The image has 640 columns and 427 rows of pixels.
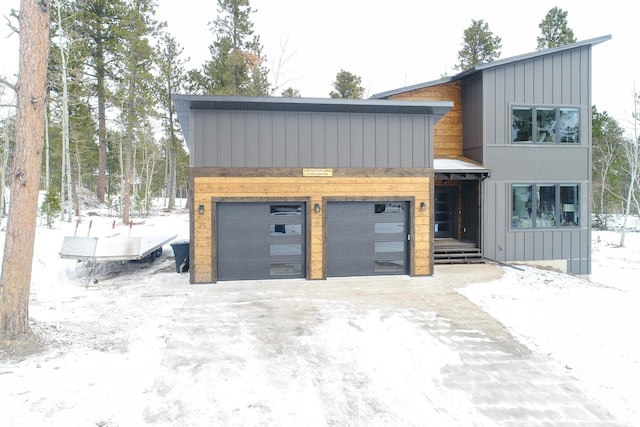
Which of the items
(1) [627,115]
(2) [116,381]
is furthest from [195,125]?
(1) [627,115]

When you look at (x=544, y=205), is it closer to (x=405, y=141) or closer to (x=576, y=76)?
(x=576, y=76)

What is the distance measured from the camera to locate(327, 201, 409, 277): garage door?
9406mm

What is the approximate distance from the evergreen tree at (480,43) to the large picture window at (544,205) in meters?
15.4

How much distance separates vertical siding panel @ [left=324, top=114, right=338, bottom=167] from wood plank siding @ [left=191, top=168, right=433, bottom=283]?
0.99ft

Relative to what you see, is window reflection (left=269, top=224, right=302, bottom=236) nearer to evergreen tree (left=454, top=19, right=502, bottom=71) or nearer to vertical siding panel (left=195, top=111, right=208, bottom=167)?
vertical siding panel (left=195, top=111, right=208, bottom=167)

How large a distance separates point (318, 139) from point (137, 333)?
5.52m

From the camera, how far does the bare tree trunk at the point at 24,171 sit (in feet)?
16.5

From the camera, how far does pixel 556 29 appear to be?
21.7m

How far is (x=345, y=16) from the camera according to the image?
2561 centimetres

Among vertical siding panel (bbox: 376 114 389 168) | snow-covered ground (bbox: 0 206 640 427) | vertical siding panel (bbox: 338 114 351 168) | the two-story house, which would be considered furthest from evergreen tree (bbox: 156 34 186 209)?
vertical siding panel (bbox: 376 114 389 168)

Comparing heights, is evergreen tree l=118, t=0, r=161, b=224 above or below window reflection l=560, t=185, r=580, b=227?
above

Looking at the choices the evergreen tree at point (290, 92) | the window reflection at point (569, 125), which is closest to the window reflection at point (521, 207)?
the window reflection at point (569, 125)

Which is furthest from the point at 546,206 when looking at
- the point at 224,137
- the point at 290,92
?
the point at 290,92

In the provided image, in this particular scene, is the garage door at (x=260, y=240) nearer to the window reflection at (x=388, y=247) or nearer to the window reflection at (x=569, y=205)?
the window reflection at (x=388, y=247)
